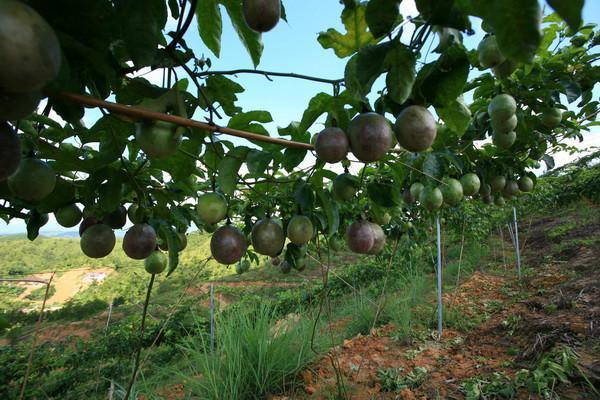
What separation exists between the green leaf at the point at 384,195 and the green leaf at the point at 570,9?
989 mm

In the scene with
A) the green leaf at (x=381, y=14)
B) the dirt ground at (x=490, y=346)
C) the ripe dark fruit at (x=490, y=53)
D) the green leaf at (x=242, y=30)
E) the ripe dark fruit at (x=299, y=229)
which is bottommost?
the dirt ground at (x=490, y=346)

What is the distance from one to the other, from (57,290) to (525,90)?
1753 cm

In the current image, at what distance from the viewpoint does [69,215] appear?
125 centimetres

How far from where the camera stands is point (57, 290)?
14586 mm

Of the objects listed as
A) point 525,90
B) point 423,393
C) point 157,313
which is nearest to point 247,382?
point 423,393

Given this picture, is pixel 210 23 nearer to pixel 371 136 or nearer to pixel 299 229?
pixel 371 136

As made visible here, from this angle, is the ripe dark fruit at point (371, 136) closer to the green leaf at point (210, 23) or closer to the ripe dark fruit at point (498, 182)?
the green leaf at point (210, 23)

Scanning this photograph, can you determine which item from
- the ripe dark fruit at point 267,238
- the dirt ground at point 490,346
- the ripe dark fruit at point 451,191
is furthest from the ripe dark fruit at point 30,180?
the dirt ground at point 490,346

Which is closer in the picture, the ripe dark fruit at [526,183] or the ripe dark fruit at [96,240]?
the ripe dark fruit at [96,240]

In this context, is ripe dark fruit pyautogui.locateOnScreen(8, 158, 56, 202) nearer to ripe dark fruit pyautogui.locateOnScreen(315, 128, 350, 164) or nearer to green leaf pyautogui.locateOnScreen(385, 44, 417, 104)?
ripe dark fruit pyautogui.locateOnScreen(315, 128, 350, 164)

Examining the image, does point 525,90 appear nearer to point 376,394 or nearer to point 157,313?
point 376,394

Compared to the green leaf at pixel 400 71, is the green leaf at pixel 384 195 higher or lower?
lower

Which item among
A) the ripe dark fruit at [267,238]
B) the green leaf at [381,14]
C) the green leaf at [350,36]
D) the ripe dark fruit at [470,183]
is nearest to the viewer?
the green leaf at [381,14]

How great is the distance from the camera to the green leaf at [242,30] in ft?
2.91
